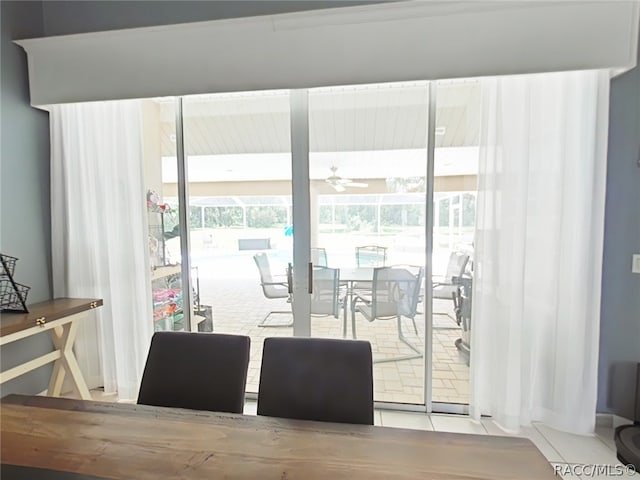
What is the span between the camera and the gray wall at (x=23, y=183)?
2373 millimetres

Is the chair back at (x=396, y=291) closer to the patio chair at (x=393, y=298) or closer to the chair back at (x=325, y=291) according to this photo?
the patio chair at (x=393, y=298)

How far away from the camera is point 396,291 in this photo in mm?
2594

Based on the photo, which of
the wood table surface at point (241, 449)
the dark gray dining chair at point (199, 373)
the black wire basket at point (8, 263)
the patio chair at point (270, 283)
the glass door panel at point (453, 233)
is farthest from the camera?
the patio chair at point (270, 283)

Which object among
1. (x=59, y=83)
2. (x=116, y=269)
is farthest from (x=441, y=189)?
(x=59, y=83)

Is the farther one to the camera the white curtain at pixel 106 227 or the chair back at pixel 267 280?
the chair back at pixel 267 280

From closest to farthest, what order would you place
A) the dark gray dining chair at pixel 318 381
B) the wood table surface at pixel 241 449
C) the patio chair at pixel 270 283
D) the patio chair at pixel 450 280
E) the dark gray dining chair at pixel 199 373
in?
the wood table surface at pixel 241 449, the dark gray dining chair at pixel 318 381, the dark gray dining chair at pixel 199 373, the patio chair at pixel 450 280, the patio chair at pixel 270 283

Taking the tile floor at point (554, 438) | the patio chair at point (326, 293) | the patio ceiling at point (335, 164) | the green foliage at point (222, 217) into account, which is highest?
the patio ceiling at point (335, 164)

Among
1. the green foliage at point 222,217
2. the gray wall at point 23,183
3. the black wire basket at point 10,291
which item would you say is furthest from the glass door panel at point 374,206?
the gray wall at point 23,183

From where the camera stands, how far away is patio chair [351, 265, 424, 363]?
255cm

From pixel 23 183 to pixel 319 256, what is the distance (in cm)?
219

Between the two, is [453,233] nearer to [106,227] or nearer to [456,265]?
[456,265]

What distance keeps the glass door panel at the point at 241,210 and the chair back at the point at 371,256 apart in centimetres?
53

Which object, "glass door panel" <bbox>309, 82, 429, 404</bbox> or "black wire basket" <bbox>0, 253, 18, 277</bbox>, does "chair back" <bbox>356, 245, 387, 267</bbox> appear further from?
"black wire basket" <bbox>0, 253, 18, 277</bbox>

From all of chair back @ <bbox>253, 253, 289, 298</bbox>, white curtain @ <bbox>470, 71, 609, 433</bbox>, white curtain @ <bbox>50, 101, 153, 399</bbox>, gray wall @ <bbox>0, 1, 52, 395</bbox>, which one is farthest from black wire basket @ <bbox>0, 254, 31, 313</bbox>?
white curtain @ <bbox>470, 71, 609, 433</bbox>
